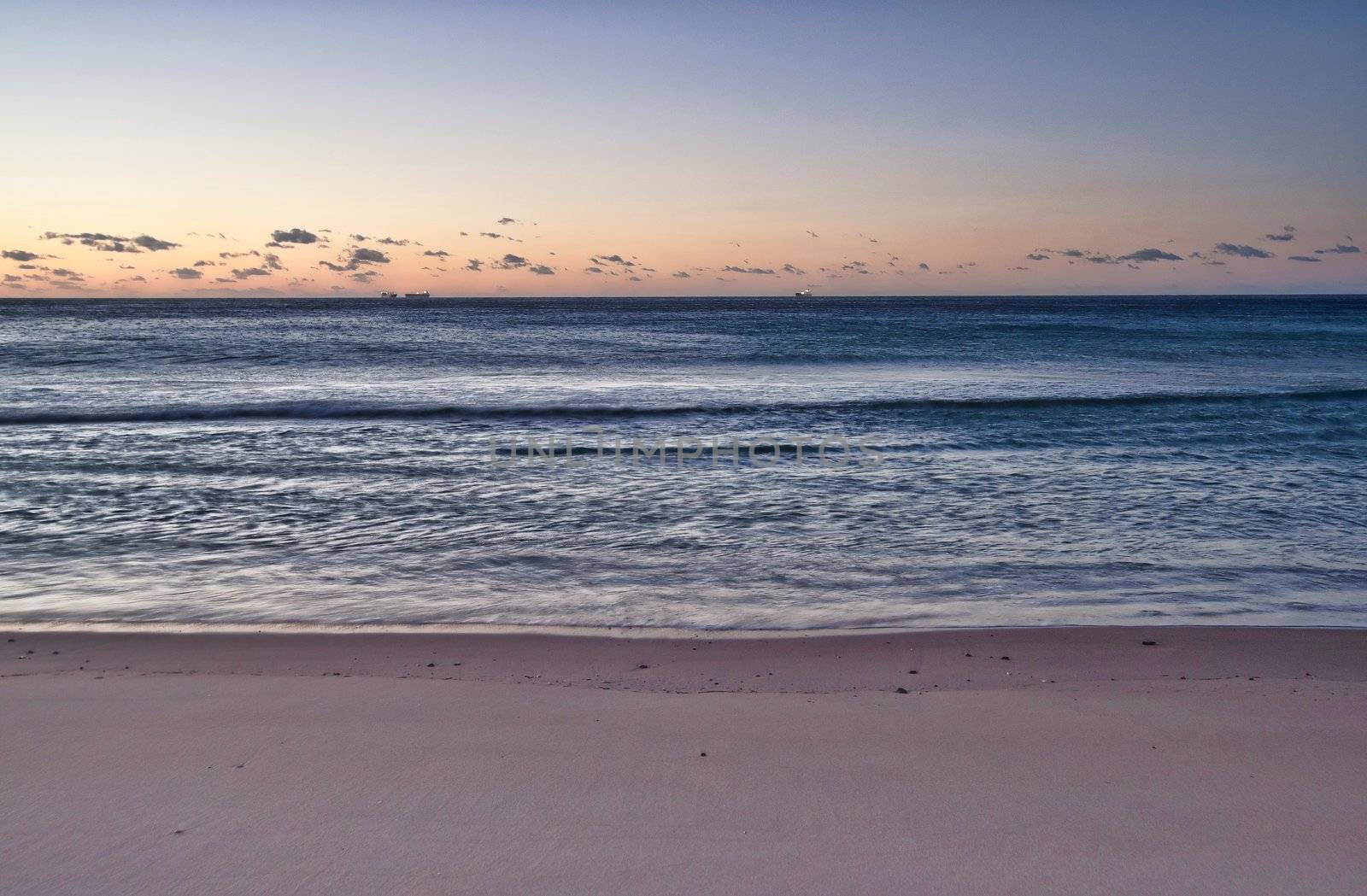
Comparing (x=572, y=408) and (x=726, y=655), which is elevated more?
(x=572, y=408)

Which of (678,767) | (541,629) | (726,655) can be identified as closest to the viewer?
(678,767)

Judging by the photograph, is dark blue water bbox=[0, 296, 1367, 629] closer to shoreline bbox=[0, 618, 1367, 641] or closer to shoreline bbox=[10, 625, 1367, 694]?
shoreline bbox=[0, 618, 1367, 641]

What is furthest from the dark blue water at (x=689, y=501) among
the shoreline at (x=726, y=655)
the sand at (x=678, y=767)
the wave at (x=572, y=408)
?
the sand at (x=678, y=767)

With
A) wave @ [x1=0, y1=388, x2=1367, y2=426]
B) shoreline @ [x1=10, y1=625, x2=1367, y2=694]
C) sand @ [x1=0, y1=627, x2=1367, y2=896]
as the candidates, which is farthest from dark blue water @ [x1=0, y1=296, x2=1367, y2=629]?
sand @ [x1=0, y1=627, x2=1367, y2=896]

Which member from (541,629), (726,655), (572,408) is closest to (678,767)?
(726,655)

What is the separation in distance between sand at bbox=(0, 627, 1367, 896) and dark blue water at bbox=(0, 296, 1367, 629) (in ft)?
3.55

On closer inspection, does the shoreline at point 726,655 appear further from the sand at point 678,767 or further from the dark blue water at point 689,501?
the dark blue water at point 689,501

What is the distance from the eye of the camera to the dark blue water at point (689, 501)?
7.34 metres

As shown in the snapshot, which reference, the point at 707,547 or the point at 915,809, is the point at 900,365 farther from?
the point at 915,809

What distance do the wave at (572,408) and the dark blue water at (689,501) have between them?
15 centimetres

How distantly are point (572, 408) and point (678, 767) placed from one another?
1811cm

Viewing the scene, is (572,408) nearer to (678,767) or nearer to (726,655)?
(726,655)

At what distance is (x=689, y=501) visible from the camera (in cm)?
1111

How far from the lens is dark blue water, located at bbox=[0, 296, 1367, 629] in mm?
7336
